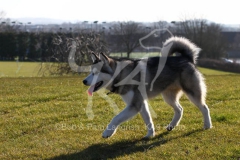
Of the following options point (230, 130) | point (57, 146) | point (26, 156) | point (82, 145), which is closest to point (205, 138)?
point (230, 130)

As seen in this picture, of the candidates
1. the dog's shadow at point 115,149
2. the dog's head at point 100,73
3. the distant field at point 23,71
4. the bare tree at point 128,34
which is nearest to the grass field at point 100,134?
the dog's shadow at point 115,149

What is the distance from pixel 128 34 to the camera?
51.8 meters

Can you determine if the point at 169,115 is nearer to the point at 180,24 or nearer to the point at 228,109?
the point at 228,109

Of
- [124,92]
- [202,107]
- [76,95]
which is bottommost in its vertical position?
[76,95]

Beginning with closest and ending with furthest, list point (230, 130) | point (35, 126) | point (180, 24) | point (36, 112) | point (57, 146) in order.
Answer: point (57, 146) → point (230, 130) → point (35, 126) → point (36, 112) → point (180, 24)

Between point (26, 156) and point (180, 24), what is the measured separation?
56.4 meters

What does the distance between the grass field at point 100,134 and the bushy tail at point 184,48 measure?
56.8 inches

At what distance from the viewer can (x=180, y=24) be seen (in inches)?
2349

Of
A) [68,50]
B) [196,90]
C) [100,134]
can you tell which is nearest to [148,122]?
[100,134]

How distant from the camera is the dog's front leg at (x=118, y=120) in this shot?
6.02m

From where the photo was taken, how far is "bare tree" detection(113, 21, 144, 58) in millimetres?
49531

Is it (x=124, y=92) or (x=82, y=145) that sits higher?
(x=124, y=92)

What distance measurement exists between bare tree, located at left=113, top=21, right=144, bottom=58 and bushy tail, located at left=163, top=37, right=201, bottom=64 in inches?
1538

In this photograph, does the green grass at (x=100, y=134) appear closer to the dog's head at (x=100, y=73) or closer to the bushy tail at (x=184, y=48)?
the dog's head at (x=100, y=73)
